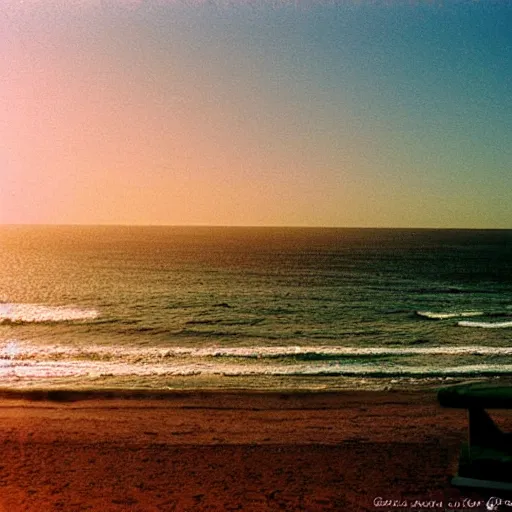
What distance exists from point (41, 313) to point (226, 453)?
31.5 metres

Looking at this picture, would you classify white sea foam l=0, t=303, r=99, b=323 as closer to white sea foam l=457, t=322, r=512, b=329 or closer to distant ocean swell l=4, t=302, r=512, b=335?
distant ocean swell l=4, t=302, r=512, b=335

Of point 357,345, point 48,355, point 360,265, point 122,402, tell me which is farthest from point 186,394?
point 360,265

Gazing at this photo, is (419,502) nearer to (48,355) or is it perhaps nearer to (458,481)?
(458,481)

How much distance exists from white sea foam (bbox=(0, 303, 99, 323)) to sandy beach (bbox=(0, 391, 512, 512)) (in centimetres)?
2170

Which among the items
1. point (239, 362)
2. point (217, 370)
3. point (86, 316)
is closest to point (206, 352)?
point (239, 362)

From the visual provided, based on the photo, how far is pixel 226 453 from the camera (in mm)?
9477

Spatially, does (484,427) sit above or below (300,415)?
above

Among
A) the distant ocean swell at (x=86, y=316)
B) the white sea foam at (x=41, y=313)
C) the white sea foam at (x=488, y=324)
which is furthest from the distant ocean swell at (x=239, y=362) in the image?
the white sea foam at (x=41, y=313)

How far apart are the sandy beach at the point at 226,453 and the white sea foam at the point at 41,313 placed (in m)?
21.7

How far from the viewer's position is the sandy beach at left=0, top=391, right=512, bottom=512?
7.63 metres

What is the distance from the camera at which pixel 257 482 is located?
8.23 meters

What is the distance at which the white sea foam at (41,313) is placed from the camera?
34.6m

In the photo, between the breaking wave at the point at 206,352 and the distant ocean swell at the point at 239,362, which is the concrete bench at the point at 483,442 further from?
the breaking wave at the point at 206,352

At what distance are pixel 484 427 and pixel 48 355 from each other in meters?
18.7
